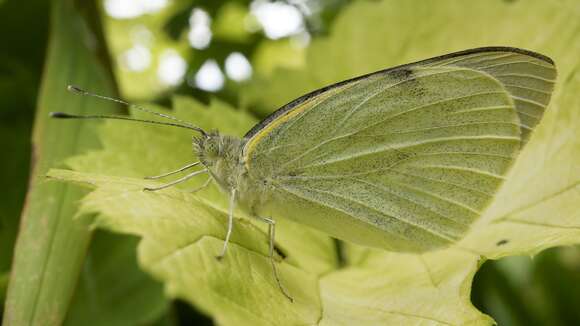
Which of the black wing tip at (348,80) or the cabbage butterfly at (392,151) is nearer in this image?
the black wing tip at (348,80)

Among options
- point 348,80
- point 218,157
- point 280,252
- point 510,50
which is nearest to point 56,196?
point 218,157

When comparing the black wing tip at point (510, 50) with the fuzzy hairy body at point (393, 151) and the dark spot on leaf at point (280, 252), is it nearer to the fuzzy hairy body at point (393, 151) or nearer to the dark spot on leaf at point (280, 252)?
the fuzzy hairy body at point (393, 151)

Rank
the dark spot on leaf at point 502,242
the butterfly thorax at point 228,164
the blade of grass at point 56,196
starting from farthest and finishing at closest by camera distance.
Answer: the butterfly thorax at point 228,164 → the dark spot on leaf at point 502,242 → the blade of grass at point 56,196

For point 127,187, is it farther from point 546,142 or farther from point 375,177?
point 546,142

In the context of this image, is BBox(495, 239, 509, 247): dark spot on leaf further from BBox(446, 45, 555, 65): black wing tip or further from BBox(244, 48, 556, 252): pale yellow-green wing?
BBox(446, 45, 555, 65): black wing tip

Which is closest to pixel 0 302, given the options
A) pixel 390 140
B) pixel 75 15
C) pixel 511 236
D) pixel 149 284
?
pixel 149 284

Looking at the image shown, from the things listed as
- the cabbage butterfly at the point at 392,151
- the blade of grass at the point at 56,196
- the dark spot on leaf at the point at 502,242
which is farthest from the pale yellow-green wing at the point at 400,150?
the blade of grass at the point at 56,196
